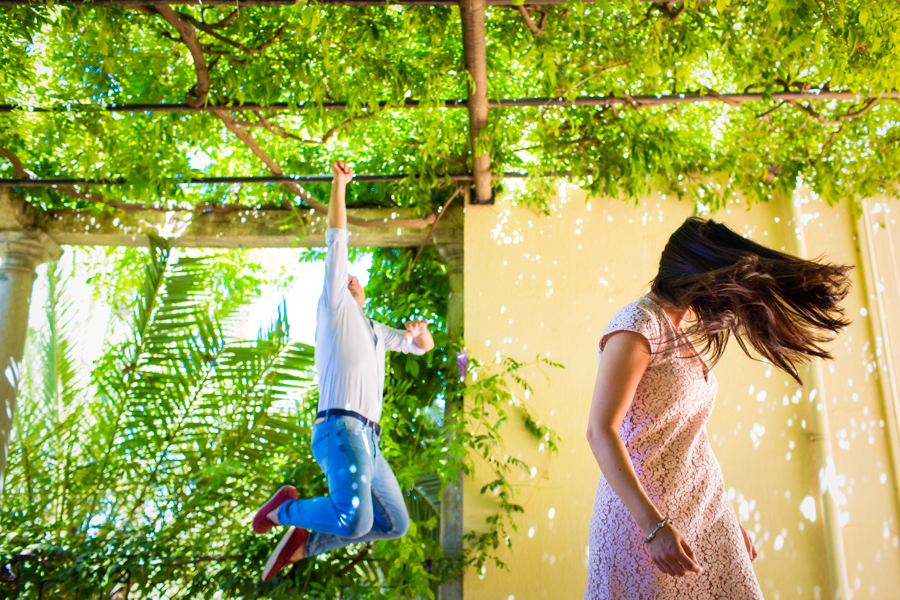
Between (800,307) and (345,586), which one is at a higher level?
(800,307)

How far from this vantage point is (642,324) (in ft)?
4.87

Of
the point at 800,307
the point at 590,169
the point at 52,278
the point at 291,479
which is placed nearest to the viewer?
the point at 800,307

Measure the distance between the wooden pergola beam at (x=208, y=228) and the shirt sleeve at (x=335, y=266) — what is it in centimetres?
177

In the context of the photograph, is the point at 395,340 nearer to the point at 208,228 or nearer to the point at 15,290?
the point at 208,228

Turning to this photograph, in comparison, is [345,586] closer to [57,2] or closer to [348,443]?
[348,443]

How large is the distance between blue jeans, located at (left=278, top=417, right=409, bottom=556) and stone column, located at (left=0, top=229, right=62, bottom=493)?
2641 mm

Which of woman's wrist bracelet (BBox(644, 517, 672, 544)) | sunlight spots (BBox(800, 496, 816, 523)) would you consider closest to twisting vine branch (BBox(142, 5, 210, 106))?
woman's wrist bracelet (BBox(644, 517, 672, 544))

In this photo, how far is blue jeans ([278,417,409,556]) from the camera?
2.48 m

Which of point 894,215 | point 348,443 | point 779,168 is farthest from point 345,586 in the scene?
point 894,215

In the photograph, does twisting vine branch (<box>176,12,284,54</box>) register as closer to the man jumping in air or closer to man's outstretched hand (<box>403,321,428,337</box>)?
the man jumping in air

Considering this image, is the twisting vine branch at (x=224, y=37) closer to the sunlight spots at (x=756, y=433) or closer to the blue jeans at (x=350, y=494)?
the blue jeans at (x=350, y=494)

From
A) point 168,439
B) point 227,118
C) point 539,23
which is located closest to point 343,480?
point 168,439

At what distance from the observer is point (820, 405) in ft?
12.3

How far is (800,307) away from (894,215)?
3172 mm
